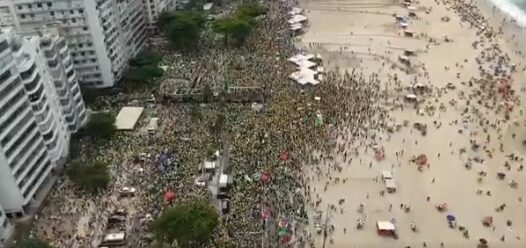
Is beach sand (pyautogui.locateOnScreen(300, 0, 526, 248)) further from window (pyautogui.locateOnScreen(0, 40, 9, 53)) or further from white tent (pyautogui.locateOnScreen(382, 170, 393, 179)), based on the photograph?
window (pyautogui.locateOnScreen(0, 40, 9, 53))

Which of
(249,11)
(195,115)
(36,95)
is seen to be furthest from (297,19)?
(36,95)

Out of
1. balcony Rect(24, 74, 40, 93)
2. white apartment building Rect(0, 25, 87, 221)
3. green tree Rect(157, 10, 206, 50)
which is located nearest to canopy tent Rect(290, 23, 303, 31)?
green tree Rect(157, 10, 206, 50)

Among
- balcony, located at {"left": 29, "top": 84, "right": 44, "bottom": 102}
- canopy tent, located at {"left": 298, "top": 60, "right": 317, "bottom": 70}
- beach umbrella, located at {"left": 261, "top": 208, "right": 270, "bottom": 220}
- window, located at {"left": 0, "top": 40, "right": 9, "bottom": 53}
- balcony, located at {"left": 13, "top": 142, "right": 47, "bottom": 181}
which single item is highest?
window, located at {"left": 0, "top": 40, "right": 9, "bottom": 53}

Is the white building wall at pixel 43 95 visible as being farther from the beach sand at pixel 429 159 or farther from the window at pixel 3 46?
the beach sand at pixel 429 159

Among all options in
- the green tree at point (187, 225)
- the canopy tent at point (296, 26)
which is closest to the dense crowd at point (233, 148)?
the green tree at point (187, 225)

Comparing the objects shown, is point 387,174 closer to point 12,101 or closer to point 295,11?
point 12,101

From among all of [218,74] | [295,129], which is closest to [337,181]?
[295,129]
